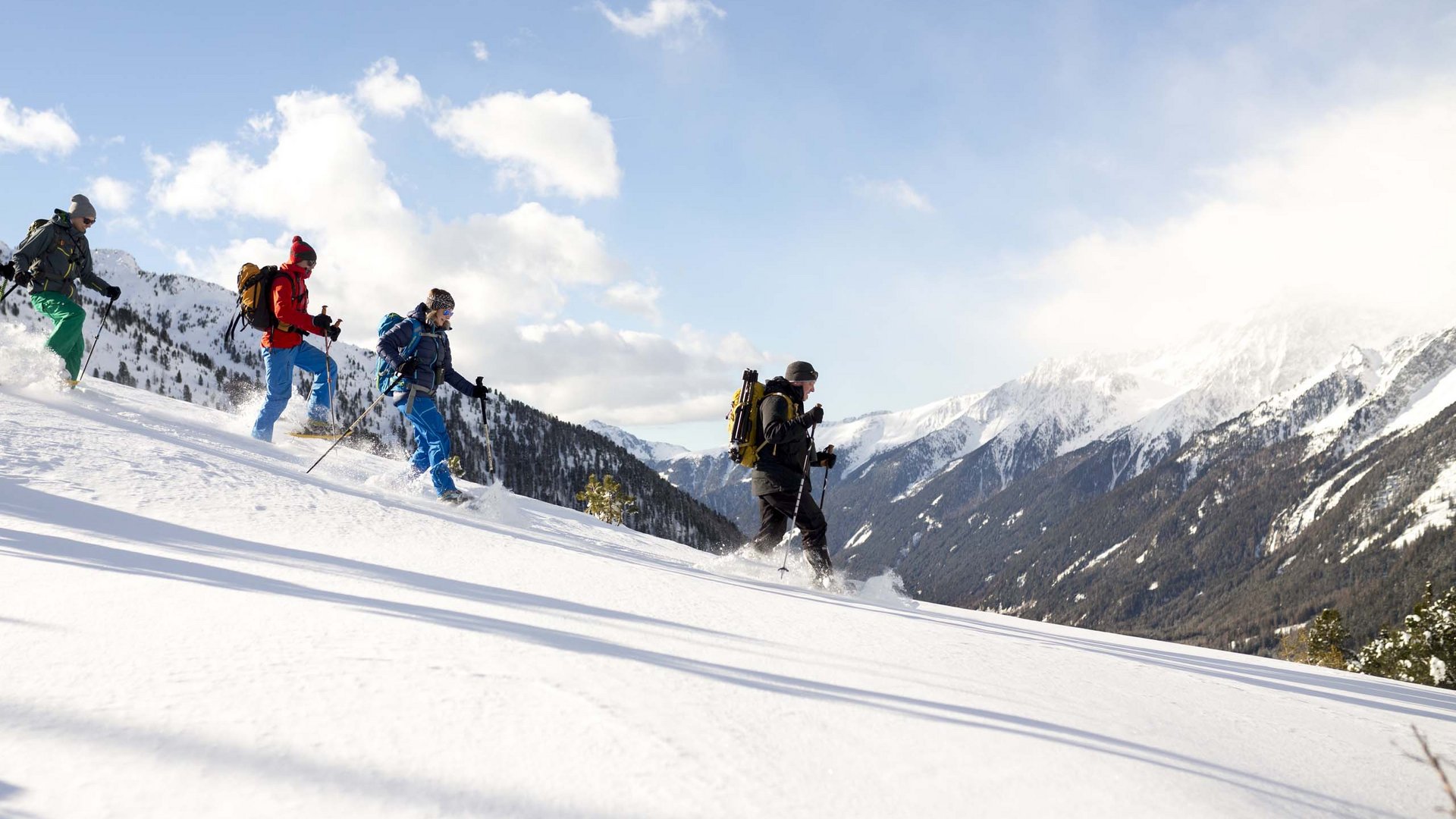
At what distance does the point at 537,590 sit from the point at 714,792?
301 centimetres

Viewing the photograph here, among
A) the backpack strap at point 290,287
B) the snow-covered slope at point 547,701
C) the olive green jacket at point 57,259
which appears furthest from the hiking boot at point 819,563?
the olive green jacket at point 57,259

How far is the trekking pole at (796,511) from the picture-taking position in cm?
864

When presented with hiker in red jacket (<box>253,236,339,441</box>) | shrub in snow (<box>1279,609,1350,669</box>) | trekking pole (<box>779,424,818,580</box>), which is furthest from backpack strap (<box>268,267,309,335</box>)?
shrub in snow (<box>1279,609,1350,669</box>)

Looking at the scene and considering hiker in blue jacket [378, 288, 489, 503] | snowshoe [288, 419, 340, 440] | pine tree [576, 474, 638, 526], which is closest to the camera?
hiker in blue jacket [378, 288, 489, 503]

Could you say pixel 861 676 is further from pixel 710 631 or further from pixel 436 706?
pixel 436 706

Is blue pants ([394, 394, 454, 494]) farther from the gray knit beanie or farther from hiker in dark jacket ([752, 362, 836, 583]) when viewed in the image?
the gray knit beanie

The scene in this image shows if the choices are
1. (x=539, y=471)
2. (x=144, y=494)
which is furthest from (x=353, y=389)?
(x=144, y=494)

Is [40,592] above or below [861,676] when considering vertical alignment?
below

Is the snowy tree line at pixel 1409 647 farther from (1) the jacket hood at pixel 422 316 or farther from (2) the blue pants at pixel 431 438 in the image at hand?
(1) the jacket hood at pixel 422 316

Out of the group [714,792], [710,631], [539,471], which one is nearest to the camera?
[714,792]

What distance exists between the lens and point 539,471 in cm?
16338

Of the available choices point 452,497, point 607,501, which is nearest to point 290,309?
point 452,497

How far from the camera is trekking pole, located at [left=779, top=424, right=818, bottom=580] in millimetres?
8641

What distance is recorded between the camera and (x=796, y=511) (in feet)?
28.7
